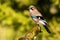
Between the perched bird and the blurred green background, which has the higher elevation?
the blurred green background

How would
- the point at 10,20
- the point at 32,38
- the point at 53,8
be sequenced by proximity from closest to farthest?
the point at 32,38, the point at 10,20, the point at 53,8

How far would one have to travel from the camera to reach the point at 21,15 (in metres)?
5.46

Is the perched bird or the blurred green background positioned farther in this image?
the blurred green background

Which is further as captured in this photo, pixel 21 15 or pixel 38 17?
pixel 21 15

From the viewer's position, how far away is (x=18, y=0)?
566 cm

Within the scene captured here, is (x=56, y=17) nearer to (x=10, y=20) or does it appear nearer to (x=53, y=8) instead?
(x=53, y=8)

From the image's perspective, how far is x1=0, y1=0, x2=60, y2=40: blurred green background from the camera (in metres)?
5.41

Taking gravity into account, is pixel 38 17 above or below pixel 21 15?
below

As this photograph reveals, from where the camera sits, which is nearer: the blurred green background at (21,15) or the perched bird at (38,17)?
the perched bird at (38,17)

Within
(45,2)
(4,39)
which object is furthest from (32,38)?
(4,39)

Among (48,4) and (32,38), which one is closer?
(32,38)

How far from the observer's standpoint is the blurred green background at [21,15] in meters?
5.41

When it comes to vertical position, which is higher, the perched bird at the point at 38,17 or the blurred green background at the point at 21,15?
the blurred green background at the point at 21,15

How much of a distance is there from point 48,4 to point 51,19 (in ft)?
1.06
